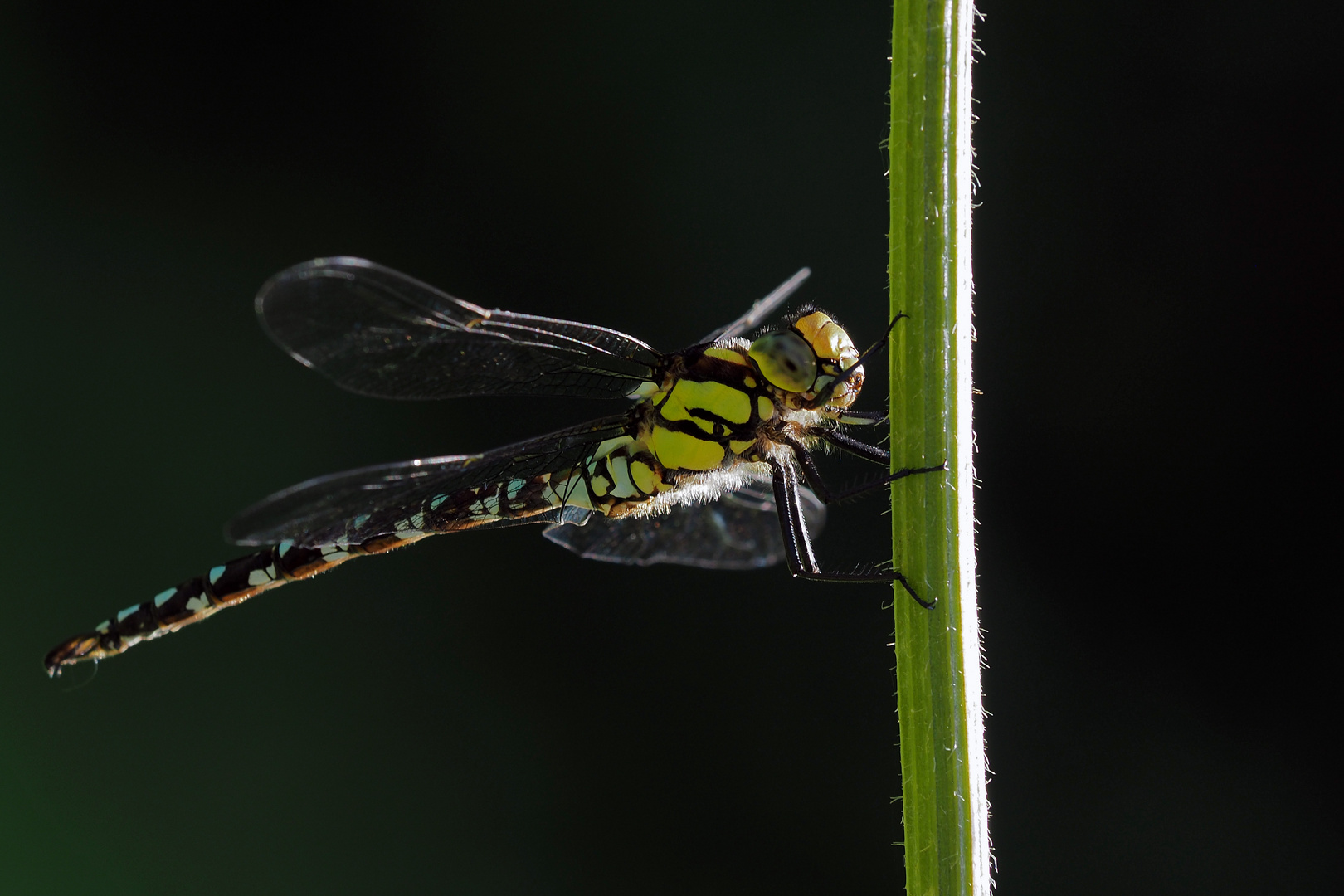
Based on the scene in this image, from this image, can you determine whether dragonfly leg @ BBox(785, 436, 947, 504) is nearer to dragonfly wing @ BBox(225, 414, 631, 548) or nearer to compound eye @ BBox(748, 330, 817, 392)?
compound eye @ BBox(748, 330, 817, 392)

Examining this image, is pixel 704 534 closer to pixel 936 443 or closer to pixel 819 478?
pixel 819 478

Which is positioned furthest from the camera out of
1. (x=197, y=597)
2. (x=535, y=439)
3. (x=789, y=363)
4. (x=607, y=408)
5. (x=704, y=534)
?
(x=607, y=408)

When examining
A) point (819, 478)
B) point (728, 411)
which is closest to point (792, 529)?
point (819, 478)

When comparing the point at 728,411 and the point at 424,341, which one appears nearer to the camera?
the point at 728,411

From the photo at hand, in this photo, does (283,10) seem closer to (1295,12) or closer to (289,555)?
(289,555)

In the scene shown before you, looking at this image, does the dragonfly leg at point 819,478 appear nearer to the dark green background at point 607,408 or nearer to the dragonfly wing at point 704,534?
the dragonfly wing at point 704,534

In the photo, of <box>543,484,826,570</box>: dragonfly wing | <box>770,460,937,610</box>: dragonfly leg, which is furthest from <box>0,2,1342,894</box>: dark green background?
<box>770,460,937,610</box>: dragonfly leg
